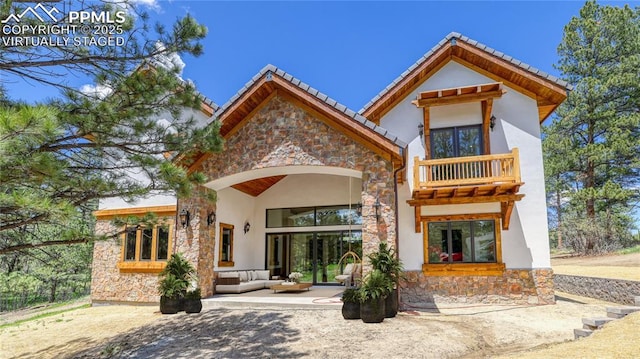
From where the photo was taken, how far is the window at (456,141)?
11203mm

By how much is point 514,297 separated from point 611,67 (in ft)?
58.0

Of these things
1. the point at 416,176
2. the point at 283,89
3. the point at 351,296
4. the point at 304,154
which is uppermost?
the point at 283,89

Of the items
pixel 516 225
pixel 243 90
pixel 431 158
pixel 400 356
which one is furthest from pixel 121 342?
pixel 516 225

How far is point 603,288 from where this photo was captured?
38.0 ft

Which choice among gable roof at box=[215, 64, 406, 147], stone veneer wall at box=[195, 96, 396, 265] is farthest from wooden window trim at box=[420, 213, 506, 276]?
gable roof at box=[215, 64, 406, 147]

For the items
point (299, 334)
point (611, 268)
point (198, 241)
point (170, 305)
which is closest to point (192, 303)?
point (170, 305)

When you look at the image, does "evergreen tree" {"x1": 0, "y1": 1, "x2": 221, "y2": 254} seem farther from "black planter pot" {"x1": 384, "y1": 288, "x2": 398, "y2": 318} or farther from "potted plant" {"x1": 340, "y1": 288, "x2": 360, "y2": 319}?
"black planter pot" {"x1": 384, "y1": 288, "x2": 398, "y2": 318}

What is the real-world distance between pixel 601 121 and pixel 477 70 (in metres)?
14.0

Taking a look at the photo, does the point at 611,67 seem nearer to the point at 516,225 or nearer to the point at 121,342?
the point at 516,225

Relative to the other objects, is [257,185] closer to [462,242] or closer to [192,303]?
[192,303]

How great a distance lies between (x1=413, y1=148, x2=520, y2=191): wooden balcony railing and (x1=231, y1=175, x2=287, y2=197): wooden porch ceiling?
5720 mm

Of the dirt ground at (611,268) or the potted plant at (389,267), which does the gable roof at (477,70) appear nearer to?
the potted plant at (389,267)

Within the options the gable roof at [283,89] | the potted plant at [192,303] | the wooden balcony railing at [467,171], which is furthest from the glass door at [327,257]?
the gable roof at [283,89]

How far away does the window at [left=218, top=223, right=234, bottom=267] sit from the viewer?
1237 centimetres
